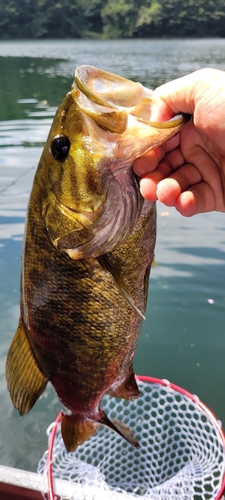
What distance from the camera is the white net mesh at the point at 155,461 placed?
291 centimetres

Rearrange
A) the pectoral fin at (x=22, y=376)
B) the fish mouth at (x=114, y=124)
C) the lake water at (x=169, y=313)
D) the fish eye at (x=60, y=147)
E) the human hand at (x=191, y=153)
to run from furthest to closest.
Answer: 1. the lake water at (x=169, y=313)
2. the pectoral fin at (x=22, y=376)
3. the human hand at (x=191, y=153)
4. the fish eye at (x=60, y=147)
5. the fish mouth at (x=114, y=124)

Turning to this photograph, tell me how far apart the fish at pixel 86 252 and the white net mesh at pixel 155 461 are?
3.22 feet

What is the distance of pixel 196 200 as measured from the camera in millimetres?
1987

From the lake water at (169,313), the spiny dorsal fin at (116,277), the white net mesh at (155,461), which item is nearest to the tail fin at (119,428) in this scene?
the white net mesh at (155,461)

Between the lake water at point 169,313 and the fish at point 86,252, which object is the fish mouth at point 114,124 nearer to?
the fish at point 86,252

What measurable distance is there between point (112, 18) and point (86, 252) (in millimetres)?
92884

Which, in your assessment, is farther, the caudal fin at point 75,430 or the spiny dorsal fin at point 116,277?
the caudal fin at point 75,430

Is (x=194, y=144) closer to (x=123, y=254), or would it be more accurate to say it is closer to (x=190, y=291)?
(x=123, y=254)

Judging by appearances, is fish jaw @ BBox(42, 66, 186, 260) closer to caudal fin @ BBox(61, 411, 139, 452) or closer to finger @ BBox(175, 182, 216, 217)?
finger @ BBox(175, 182, 216, 217)

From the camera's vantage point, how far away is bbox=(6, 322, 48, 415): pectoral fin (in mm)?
2008

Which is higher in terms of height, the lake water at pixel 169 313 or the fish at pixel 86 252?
the fish at pixel 86 252

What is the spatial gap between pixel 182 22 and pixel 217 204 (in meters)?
83.6

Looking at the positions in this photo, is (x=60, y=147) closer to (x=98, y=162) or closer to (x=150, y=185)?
(x=98, y=162)

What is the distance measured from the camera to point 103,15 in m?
85.8
